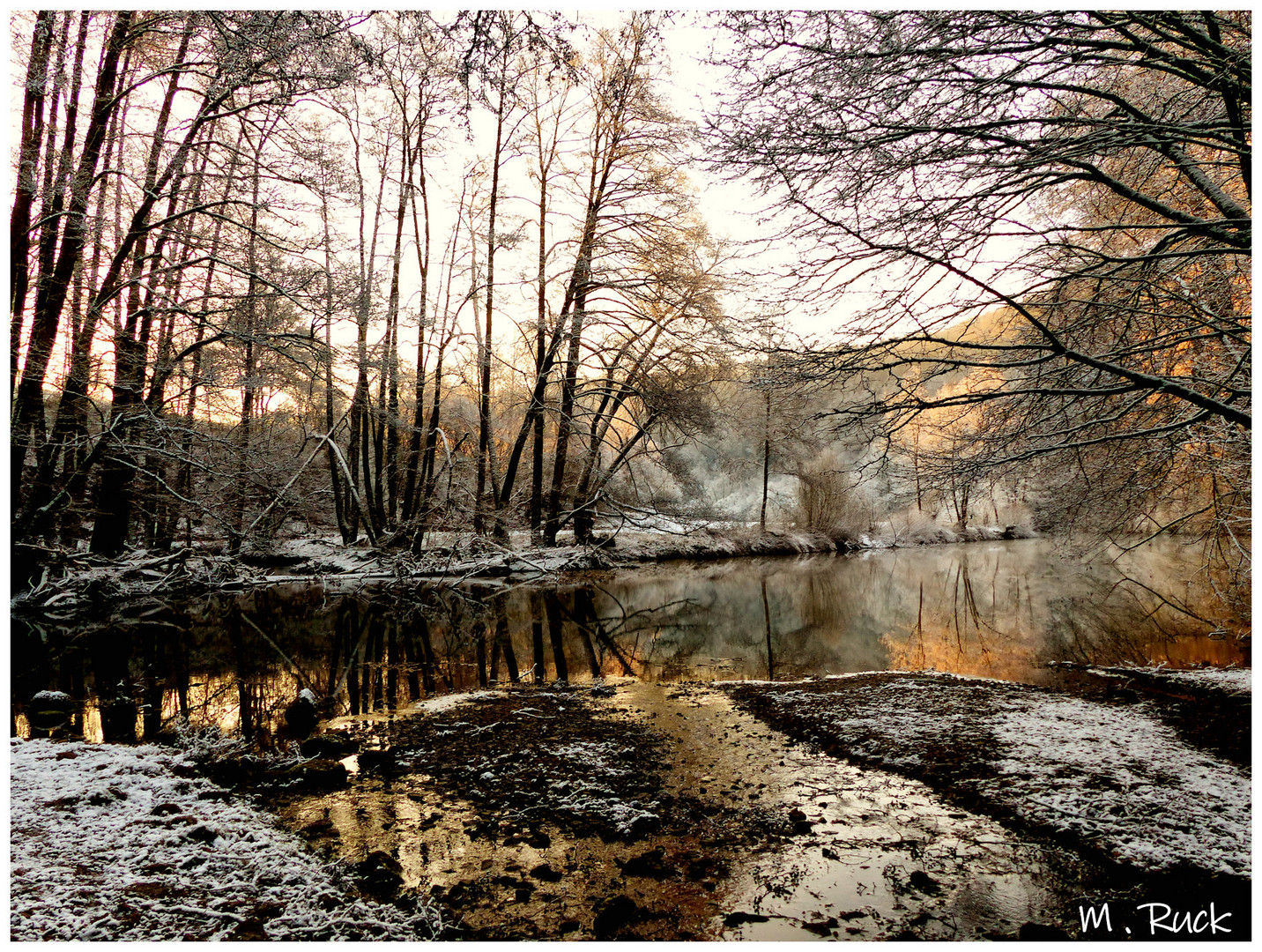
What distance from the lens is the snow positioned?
2.90 meters

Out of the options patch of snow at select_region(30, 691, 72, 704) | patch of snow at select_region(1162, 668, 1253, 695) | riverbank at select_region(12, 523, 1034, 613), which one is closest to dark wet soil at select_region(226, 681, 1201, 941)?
patch of snow at select_region(30, 691, 72, 704)

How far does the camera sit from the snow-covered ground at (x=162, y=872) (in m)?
2.28

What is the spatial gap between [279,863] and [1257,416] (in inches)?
206

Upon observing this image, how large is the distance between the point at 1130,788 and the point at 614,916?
10.5 ft

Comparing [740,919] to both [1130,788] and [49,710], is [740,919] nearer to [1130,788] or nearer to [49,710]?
[1130,788]

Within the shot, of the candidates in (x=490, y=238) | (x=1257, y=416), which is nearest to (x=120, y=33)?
(x=490, y=238)

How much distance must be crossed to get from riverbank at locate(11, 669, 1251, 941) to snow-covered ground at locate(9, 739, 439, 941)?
0.01 meters

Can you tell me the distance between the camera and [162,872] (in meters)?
2.56

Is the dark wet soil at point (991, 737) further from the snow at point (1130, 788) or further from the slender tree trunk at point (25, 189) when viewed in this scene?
the slender tree trunk at point (25, 189)

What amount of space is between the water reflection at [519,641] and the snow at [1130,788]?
235cm

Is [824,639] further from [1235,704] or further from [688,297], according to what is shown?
Answer: [688,297]

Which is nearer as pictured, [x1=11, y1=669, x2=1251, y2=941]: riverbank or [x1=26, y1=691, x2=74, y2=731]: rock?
[x1=11, y1=669, x2=1251, y2=941]: riverbank

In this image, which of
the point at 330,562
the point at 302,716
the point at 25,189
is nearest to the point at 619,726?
the point at 302,716

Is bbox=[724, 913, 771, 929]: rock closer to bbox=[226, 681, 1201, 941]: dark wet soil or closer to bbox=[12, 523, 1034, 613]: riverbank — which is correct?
bbox=[226, 681, 1201, 941]: dark wet soil
